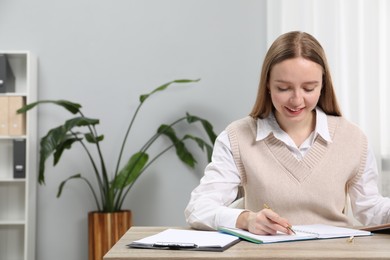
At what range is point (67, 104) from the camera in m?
3.72

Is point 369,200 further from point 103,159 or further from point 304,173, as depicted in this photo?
point 103,159

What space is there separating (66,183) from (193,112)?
3.20 feet

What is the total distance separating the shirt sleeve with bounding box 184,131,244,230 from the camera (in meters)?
1.81

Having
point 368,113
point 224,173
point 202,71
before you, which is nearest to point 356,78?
point 368,113

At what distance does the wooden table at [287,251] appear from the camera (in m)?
1.36

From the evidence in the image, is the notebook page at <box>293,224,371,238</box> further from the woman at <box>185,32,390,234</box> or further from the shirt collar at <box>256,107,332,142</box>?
the shirt collar at <box>256,107,332,142</box>

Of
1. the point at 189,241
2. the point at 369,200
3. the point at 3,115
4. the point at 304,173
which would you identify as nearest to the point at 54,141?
the point at 3,115

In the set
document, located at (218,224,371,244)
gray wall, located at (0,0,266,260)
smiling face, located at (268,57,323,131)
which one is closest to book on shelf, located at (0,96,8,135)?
gray wall, located at (0,0,266,260)

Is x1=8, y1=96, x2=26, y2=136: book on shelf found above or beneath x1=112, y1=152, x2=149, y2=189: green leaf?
above

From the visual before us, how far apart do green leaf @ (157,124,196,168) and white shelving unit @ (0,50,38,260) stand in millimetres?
856

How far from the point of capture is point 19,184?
4.21 m

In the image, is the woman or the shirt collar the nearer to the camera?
the woman

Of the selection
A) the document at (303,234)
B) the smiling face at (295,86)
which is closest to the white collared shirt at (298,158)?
the smiling face at (295,86)

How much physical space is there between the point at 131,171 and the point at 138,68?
2.57 ft
